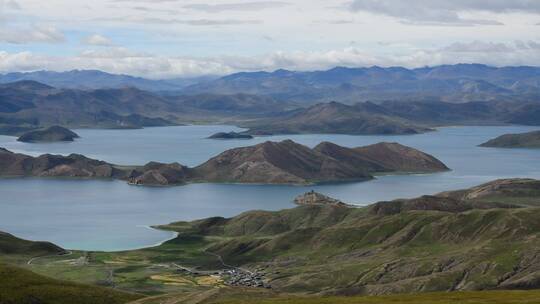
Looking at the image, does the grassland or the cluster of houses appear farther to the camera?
the cluster of houses

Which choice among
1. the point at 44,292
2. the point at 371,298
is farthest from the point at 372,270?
the point at 44,292

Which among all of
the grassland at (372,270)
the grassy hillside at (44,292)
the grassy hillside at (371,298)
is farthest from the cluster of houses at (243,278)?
the grassy hillside at (44,292)

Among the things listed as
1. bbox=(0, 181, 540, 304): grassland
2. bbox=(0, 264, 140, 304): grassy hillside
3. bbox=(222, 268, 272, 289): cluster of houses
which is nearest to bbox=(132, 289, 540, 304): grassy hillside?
bbox=(0, 181, 540, 304): grassland

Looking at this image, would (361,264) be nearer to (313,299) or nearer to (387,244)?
(387,244)

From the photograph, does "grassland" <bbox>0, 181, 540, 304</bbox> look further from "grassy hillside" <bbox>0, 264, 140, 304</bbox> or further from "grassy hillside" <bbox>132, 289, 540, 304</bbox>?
"grassy hillside" <bbox>0, 264, 140, 304</bbox>

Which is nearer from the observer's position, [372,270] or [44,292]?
[44,292]

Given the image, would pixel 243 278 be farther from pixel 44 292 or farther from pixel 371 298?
pixel 371 298

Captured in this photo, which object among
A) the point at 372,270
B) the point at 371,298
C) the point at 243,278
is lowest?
the point at 243,278

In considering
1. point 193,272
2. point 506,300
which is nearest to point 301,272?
point 193,272

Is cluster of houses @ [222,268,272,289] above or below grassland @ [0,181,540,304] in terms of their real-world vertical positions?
below

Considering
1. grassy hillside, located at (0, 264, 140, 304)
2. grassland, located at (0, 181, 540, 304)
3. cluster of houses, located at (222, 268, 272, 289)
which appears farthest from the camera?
cluster of houses, located at (222, 268, 272, 289)
